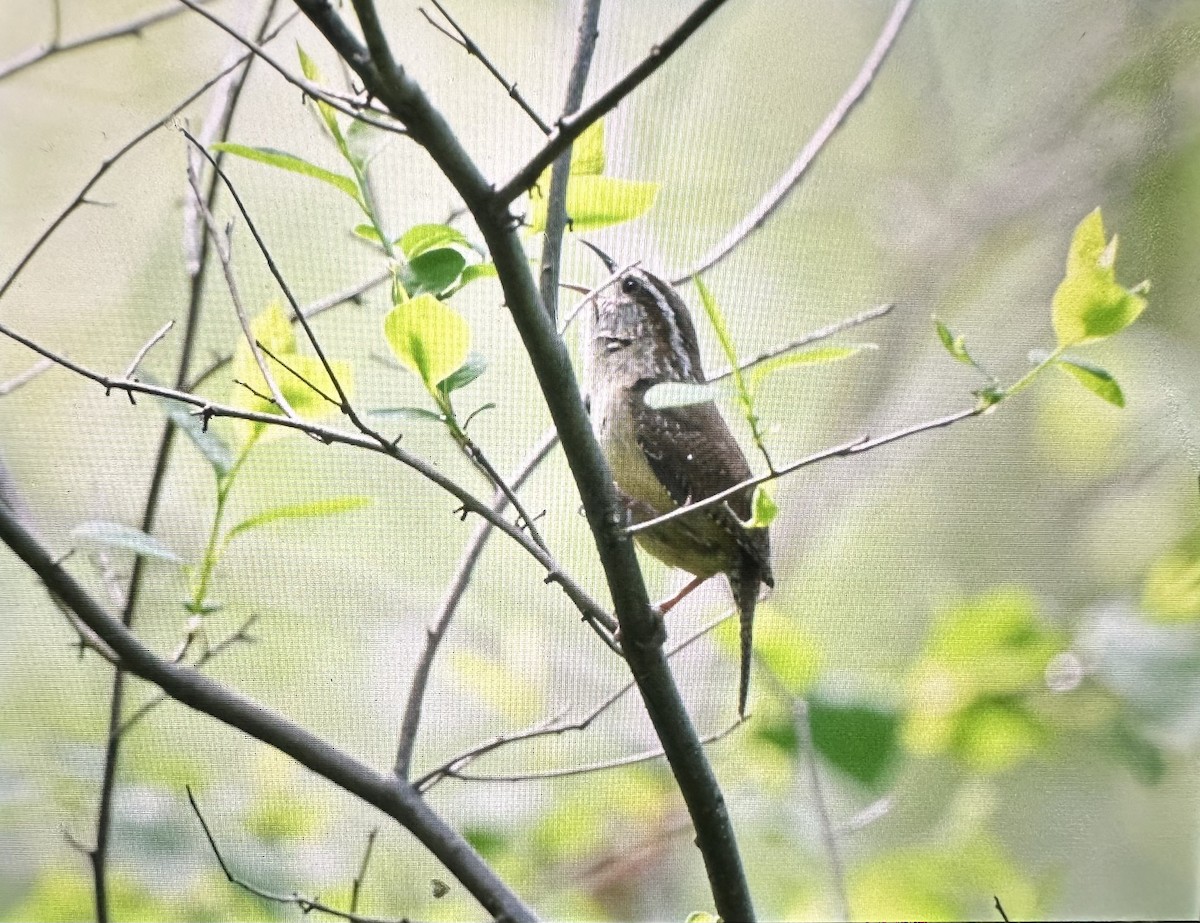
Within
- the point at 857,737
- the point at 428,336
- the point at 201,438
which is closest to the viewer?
the point at 428,336

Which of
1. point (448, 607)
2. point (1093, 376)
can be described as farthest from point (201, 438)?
point (1093, 376)

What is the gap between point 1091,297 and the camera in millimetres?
816

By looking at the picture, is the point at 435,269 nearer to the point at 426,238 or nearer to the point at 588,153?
the point at 426,238

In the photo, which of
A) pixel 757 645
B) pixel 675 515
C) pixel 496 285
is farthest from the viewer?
pixel 757 645

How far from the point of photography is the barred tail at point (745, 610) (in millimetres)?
1245

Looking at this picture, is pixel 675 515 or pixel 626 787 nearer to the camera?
pixel 675 515

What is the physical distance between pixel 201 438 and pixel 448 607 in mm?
328

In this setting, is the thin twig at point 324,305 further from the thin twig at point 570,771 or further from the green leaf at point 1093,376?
the green leaf at point 1093,376

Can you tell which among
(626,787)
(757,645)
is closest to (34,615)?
(626,787)

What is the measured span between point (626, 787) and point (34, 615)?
74 cm

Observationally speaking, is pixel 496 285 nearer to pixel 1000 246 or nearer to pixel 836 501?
pixel 836 501

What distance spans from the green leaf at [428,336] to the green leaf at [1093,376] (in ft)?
1.49

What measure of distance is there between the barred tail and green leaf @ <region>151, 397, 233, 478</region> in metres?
0.61

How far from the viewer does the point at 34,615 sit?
1.21m
